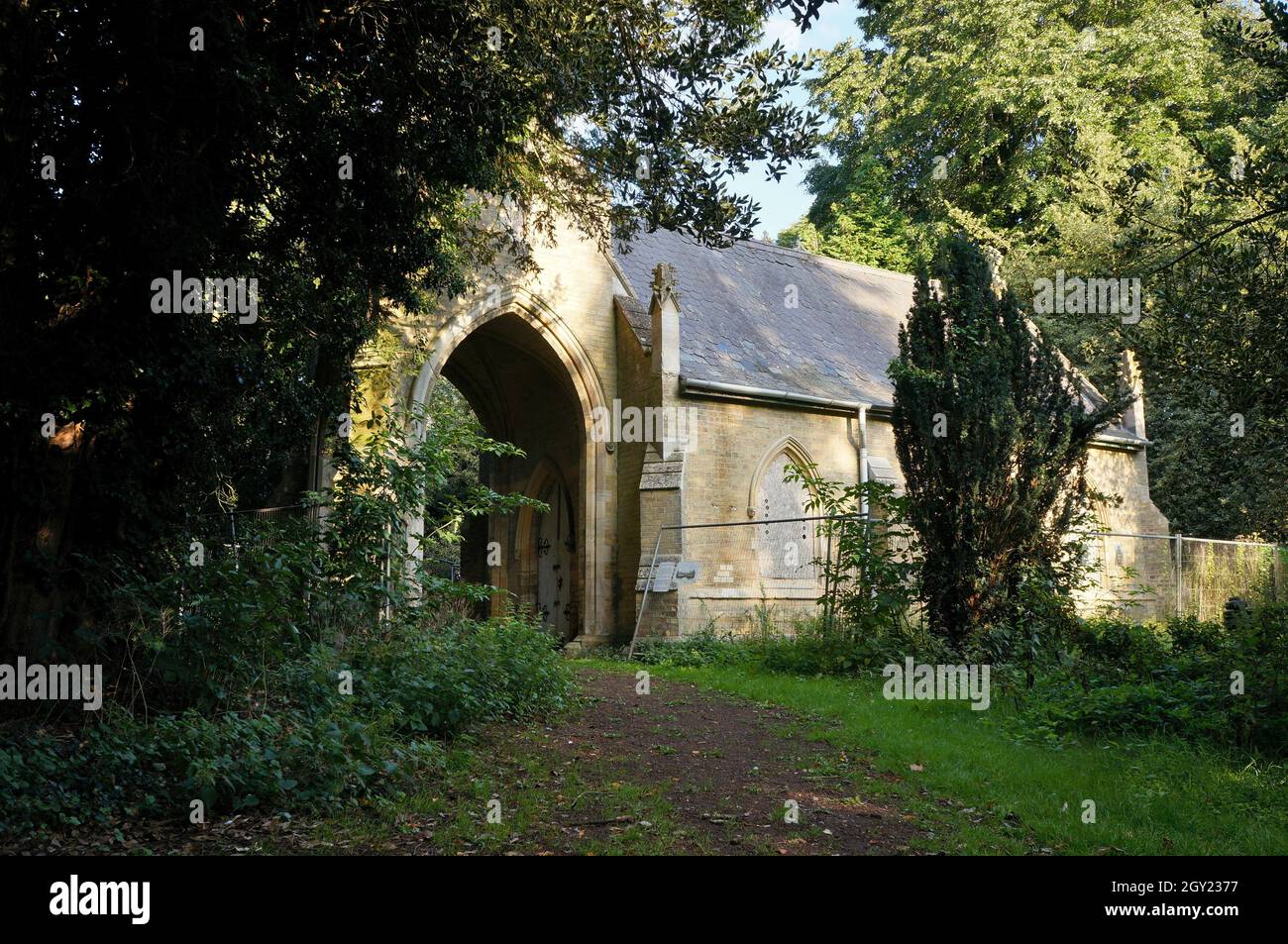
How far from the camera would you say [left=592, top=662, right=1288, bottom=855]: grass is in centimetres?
475

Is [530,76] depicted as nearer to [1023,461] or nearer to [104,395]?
[104,395]

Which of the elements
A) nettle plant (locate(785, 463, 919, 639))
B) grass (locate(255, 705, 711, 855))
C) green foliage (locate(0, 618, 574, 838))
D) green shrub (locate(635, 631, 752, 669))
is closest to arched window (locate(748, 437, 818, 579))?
green shrub (locate(635, 631, 752, 669))

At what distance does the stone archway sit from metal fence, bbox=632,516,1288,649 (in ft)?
6.28

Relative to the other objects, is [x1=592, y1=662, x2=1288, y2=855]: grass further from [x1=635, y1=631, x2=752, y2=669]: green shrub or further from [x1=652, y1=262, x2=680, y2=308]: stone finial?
[x1=652, y1=262, x2=680, y2=308]: stone finial

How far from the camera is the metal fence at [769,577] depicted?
15812mm

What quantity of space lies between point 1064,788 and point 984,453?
554 centimetres

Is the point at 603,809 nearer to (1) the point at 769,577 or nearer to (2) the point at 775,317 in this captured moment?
(1) the point at 769,577

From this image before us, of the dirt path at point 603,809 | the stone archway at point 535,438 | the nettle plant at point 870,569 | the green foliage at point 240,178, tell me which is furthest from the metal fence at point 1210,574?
the green foliage at point 240,178

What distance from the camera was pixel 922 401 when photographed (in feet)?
36.4

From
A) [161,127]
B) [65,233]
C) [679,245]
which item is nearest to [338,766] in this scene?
[65,233]

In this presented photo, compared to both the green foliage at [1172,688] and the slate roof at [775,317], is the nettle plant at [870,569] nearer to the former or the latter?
the green foliage at [1172,688]

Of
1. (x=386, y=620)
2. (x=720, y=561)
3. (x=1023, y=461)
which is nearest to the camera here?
(x=386, y=620)

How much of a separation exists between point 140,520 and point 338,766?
8.34 feet

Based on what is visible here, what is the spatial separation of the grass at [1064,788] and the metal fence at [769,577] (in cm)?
742
